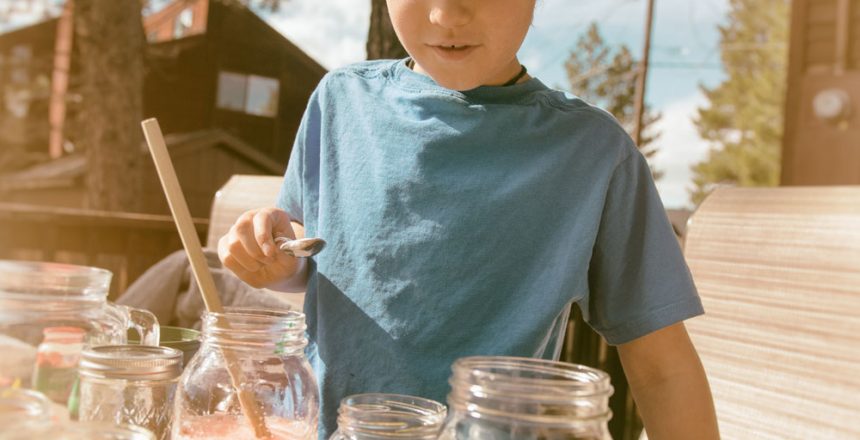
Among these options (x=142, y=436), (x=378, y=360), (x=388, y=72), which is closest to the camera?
(x=142, y=436)

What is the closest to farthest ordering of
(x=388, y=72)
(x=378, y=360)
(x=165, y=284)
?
(x=378, y=360) → (x=388, y=72) → (x=165, y=284)

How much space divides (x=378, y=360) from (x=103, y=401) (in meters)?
0.49

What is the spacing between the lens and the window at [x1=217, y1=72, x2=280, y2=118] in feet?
78.1

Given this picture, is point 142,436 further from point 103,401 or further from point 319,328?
point 319,328

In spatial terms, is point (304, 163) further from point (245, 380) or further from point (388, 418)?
point (388, 418)

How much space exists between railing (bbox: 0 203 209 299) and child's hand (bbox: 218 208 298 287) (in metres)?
3.18

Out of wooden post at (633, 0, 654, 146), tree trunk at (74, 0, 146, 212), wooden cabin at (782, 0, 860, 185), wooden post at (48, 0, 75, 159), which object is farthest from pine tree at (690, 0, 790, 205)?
tree trunk at (74, 0, 146, 212)

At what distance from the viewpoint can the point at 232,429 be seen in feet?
2.52

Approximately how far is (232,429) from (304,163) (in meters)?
0.66

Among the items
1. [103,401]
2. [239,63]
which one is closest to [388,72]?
[103,401]

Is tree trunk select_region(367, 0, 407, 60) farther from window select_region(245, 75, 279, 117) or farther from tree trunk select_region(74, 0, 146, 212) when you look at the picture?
window select_region(245, 75, 279, 117)

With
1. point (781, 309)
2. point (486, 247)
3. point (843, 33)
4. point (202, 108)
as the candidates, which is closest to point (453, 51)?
point (486, 247)

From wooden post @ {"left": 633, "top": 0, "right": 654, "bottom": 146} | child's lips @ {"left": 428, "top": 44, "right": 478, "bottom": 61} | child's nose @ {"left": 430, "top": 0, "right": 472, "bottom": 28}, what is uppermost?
wooden post @ {"left": 633, "top": 0, "right": 654, "bottom": 146}

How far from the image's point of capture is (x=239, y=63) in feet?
78.9
